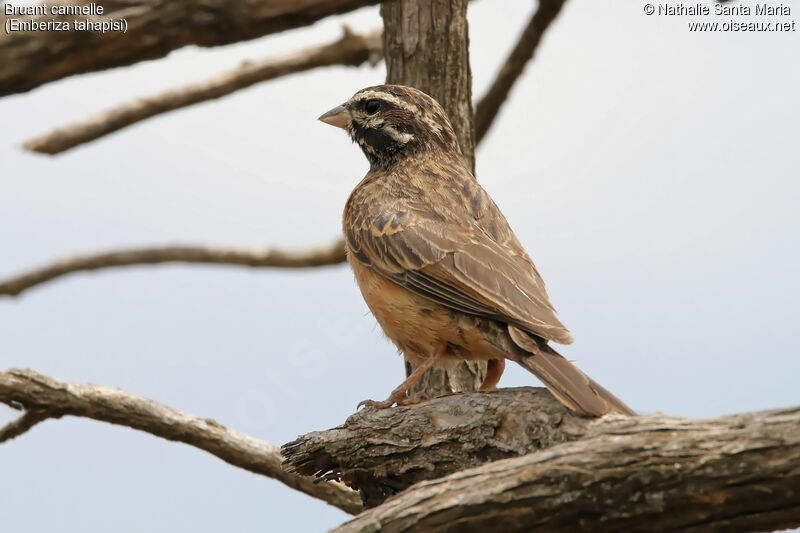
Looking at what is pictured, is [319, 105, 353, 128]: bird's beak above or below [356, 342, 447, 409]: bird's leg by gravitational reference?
above

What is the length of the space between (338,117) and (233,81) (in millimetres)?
3300

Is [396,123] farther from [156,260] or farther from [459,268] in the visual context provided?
[156,260]

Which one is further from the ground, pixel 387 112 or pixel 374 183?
pixel 387 112

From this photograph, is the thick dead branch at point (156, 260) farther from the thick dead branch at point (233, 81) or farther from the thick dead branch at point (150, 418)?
the thick dead branch at point (150, 418)

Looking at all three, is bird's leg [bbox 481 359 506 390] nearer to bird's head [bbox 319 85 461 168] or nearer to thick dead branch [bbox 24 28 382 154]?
bird's head [bbox 319 85 461 168]

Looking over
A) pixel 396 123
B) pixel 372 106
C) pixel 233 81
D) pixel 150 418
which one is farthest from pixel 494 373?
pixel 233 81

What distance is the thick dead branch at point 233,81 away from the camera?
9847mm

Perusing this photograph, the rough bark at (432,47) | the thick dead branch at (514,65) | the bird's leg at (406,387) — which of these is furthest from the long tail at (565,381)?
the thick dead branch at (514,65)

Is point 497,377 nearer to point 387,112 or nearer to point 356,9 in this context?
point 387,112

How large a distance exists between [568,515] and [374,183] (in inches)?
145

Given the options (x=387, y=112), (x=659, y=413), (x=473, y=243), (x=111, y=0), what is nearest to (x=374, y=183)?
(x=387, y=112)

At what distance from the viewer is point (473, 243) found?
20.1 feet

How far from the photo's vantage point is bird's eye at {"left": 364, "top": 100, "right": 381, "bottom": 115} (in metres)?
7.36

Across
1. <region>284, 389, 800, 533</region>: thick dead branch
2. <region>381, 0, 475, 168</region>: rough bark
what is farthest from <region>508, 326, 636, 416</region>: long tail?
<region>381, 0, 475, 168</region>: rough bark
